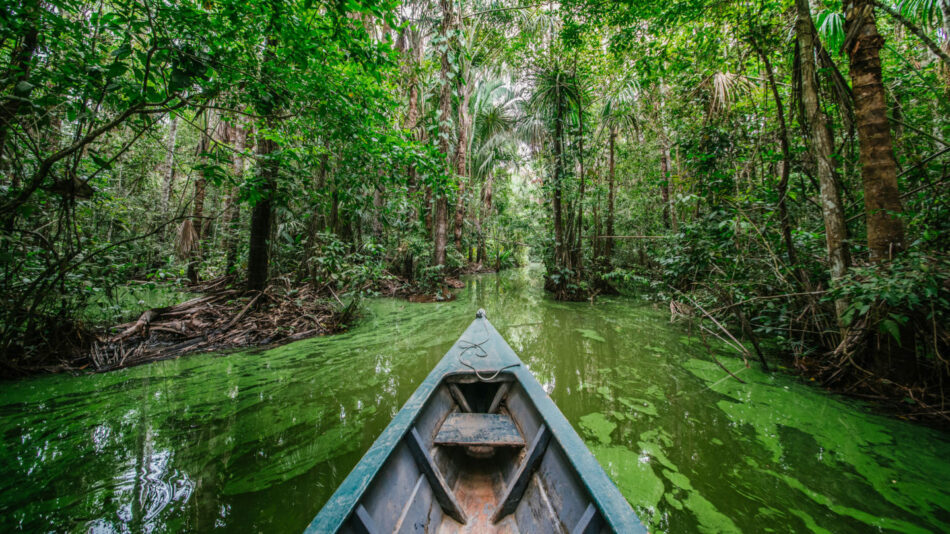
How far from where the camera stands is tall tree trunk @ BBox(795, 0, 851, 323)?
254 cm

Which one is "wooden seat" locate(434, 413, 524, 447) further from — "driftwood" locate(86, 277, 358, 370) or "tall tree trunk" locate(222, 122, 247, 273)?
"tall tree trunk" locate(222, 122, 247, 273)

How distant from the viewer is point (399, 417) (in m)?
1.57

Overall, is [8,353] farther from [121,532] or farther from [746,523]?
[746,523]

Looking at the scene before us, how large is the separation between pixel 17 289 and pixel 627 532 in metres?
4.43

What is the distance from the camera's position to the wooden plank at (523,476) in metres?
1.44

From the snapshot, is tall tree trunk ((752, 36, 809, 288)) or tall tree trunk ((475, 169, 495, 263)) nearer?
tall tree trunk ((752, 36, 809, 288))

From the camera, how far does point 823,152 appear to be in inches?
104

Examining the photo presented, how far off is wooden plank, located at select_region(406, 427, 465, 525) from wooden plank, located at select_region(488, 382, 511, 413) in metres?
0.76

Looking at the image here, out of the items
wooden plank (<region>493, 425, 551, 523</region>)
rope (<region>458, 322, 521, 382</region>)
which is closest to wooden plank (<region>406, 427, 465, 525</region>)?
wooden plank (<region>493, 425, 551, 523</region>)

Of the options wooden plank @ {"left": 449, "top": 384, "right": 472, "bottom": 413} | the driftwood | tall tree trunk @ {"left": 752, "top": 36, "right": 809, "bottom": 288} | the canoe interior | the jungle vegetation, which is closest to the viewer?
the canoe interior

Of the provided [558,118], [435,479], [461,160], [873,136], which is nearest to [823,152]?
[873,136]

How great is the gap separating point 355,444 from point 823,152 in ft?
14.2

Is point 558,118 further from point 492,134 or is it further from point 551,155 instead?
point 492,134

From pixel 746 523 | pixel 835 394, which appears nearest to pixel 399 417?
pixel 746 523
